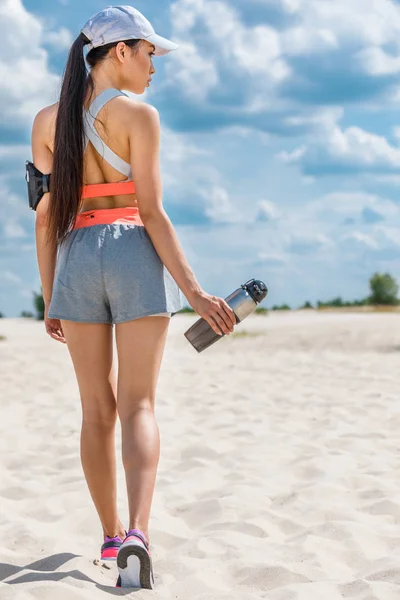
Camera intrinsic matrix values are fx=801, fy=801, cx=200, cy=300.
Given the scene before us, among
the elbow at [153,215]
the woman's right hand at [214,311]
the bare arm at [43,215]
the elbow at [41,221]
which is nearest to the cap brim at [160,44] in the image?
the bare arm at [43,215]

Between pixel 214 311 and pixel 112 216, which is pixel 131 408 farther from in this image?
pixel 112 216

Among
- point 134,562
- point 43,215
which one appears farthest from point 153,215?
point 134,562

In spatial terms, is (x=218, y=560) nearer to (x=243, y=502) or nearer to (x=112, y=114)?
(x=243, y=502)

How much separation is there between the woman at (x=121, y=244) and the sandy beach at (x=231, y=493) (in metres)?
0.46

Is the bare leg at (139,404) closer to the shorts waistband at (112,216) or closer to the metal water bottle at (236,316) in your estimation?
the metal water bottle at (236,316)

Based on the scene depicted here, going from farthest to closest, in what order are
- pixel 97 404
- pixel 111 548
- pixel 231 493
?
pixel 231 493
pixel 111 548
pixel 97 404

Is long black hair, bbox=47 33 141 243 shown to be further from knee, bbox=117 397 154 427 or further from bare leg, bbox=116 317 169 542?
knee, bbox=117 397 154 427

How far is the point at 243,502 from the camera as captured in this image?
3.99m

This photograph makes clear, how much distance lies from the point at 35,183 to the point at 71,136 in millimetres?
312

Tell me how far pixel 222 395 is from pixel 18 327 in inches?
581

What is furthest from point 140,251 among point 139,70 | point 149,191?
point 139,70

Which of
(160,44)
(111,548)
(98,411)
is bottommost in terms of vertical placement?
(111,548)

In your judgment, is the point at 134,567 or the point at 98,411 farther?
the point at 98,411

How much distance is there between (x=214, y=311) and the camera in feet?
8.91
